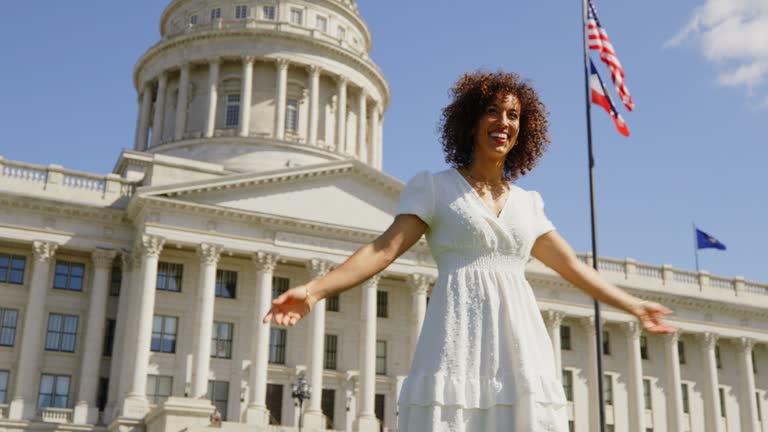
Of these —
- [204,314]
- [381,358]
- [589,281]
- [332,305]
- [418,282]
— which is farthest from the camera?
[332,305]

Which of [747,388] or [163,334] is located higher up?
[163,334]

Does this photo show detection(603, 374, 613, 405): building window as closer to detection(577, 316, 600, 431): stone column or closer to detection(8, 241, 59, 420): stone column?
detection(577, 316, 600, 431): stone column

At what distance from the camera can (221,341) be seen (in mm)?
47625

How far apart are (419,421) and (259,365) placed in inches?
1632

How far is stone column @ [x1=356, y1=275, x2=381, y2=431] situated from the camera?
4617 centimetres

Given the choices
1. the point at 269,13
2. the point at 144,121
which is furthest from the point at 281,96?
the point at 144,121

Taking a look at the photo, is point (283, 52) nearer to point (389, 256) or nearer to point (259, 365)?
point (259, 365)

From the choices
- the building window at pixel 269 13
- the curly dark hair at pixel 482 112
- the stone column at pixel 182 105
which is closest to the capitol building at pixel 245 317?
the stone column at pixel 182 105

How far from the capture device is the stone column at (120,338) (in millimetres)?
44219

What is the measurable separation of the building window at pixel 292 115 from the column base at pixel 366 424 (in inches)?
1048

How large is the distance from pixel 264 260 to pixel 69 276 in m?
9.84

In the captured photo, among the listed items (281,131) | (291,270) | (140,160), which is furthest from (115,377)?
(281,131)

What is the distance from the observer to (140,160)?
54.8 meters

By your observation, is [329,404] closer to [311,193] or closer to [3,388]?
[311,193]
